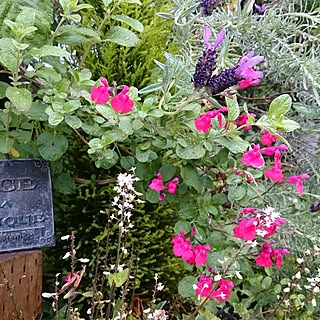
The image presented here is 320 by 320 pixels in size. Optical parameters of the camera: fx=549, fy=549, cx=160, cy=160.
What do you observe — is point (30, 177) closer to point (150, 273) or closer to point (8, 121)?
point (8, 121)

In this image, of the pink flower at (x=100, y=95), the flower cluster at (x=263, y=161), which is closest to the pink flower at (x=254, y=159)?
the flower cluster at (x=263, y=161)

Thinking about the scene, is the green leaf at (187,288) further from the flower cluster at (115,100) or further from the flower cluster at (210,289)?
the flower cluster at (115,100)

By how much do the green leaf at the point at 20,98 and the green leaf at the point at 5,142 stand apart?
0.14 m

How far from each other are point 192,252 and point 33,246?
1.20ft

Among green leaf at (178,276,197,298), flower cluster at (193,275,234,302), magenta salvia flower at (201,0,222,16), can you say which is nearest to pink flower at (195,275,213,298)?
flower cluster at (193,275,234,302)

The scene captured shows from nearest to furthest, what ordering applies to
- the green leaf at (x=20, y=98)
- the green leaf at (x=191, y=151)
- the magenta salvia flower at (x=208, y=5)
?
the green leaf at (x=20, y=98), the green leaf at (x=191, y=151), the magenta salvia flower at (x=208, y=5)

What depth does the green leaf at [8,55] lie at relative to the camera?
3.55ft

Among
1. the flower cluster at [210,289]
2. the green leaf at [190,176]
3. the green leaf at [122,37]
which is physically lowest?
the flower cluster at [210,289]

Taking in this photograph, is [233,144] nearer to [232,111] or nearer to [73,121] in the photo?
[232,111]

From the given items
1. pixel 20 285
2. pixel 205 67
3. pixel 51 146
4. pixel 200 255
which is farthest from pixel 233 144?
pixel 20 285

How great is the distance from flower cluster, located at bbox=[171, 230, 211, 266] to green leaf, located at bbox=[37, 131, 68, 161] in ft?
1.10

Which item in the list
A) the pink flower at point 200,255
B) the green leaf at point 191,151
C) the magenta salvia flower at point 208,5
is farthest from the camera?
the magenta salvia flower at point 208,5

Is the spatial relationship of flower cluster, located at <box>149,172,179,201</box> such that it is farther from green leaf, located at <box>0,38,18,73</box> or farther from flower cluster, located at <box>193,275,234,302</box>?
green leaf, located at <box>0,38,18,73</box>

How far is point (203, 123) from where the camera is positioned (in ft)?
3.82
